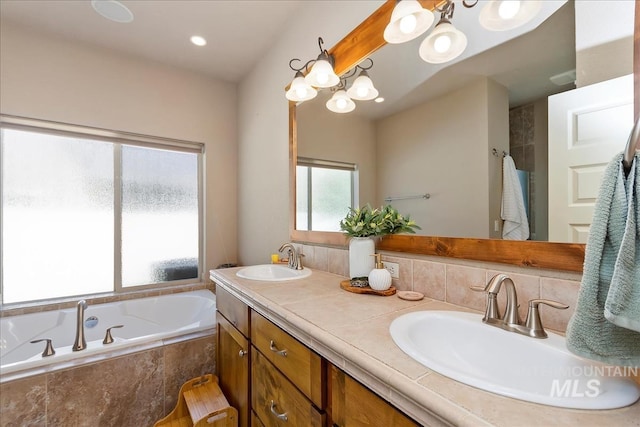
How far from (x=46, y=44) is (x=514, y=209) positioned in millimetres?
3436

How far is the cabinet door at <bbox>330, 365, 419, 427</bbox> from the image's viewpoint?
1.87 feet

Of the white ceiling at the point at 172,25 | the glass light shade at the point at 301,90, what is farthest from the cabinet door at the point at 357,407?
the white ceiling at the point at 172,25

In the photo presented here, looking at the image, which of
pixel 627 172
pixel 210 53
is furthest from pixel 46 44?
pixel 627 172

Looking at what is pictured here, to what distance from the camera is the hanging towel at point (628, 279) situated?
453 mm

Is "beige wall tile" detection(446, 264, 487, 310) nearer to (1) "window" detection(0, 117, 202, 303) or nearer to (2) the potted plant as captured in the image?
(2) the potted plant

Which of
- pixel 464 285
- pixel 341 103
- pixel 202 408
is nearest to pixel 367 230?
pixel 464 285

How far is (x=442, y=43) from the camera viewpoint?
1055 mm

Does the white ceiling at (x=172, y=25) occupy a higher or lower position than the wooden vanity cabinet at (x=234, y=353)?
higher

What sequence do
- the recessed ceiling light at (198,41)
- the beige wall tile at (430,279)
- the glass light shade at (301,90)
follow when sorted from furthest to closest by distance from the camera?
the recessed ceiling light at (198,41) < the glass light shade at (301,90) < the beige wall tile at (430,279)

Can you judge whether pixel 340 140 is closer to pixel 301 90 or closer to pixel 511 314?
pixel 301 90

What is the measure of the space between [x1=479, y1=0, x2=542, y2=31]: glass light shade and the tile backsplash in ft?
2.55

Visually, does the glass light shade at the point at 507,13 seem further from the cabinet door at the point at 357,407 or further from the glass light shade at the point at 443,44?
the cabinet door at the point at 357,407

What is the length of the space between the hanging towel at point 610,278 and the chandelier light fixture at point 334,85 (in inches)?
42.3

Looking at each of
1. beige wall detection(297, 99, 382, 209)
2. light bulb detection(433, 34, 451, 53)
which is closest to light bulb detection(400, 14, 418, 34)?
light bulb detection(433, 34, 451, 53)
